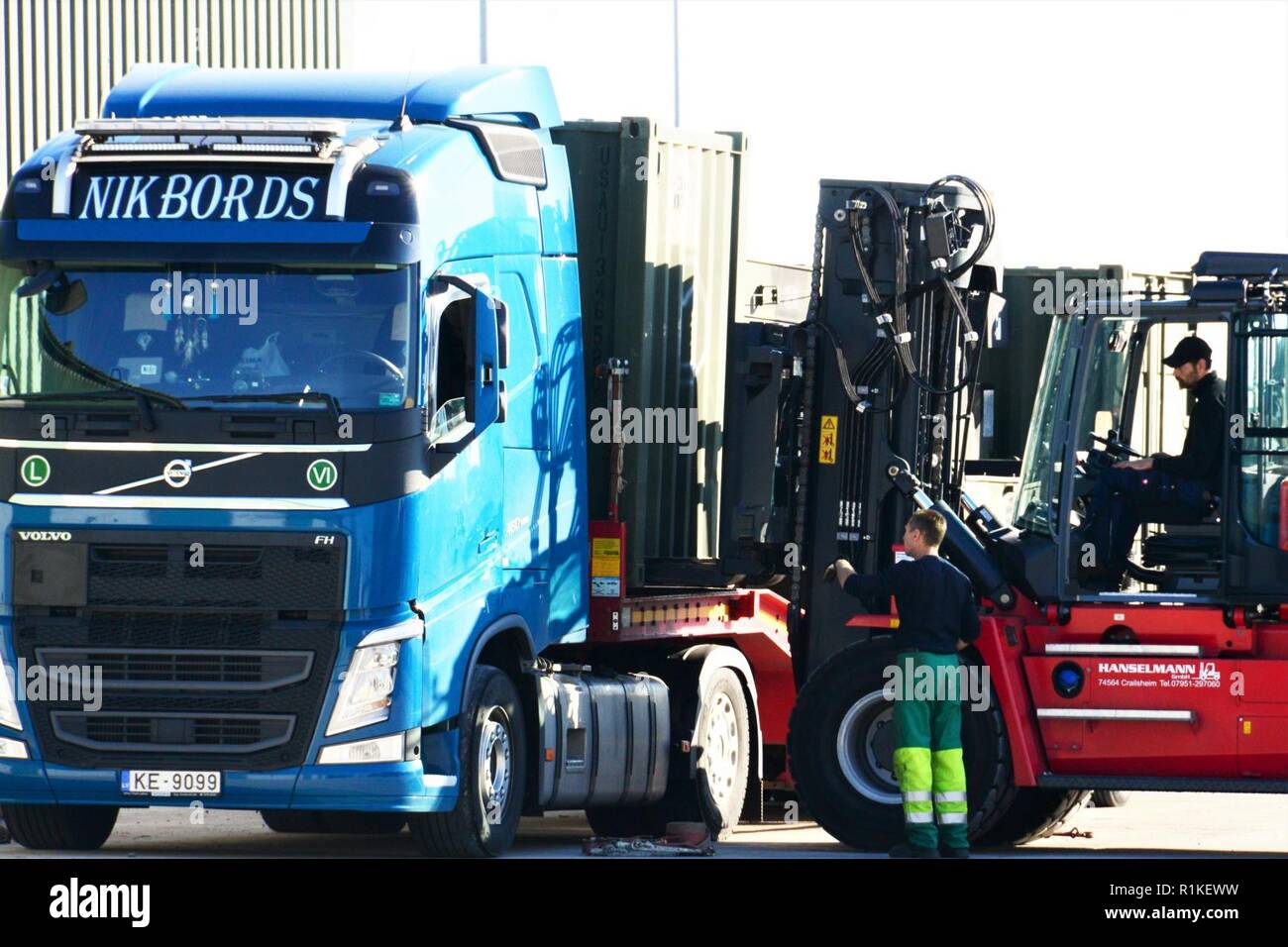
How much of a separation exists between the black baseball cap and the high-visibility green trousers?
1983 millimetres

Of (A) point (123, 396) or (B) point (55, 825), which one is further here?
(B) point (55, 825)

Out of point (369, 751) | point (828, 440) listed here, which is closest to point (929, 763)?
point (828, 440)

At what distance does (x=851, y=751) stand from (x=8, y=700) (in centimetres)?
429

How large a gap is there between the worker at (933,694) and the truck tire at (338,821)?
2.64 m

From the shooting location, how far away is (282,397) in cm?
978

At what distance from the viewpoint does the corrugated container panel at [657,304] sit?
12492mm

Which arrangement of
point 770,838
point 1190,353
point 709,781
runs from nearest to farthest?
point 1190,353
point 709,781
point 770,838

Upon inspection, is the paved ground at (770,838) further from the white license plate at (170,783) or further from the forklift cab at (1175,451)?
the forklift cab at (1175,451)

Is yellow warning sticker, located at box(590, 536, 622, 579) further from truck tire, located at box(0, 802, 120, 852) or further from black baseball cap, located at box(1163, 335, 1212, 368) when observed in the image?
black baseball cap, located at box(1163, 335, 1212, 368)

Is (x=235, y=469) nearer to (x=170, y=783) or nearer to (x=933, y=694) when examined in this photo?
(x=170, y=783)

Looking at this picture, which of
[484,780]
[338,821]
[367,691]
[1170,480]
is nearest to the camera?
[367,691]

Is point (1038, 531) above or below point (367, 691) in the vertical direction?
above
